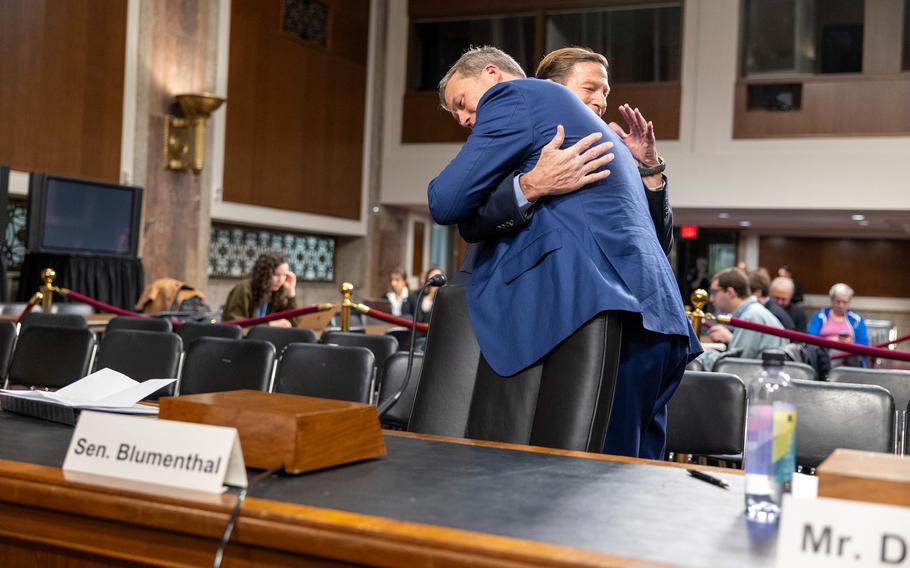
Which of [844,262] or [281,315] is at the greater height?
[844,262]

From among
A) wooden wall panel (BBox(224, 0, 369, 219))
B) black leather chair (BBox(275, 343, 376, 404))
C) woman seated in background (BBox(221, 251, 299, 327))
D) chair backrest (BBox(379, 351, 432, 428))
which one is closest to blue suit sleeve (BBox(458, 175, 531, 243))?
chair backrest (BBox(379, 351, 432, 428))

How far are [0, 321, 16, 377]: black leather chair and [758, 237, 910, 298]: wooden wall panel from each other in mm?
13032

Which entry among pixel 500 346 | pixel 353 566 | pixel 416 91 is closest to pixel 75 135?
pixel 416 91

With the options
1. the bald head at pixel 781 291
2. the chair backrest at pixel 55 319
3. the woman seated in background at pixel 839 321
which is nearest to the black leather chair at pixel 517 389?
the chair backrest at pixel 55 319

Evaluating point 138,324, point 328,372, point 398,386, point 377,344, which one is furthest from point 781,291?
point 398,386

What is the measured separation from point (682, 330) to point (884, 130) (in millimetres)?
11158

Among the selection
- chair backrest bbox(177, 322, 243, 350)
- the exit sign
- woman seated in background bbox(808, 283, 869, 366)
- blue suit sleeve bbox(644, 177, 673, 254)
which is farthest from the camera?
the exit sign

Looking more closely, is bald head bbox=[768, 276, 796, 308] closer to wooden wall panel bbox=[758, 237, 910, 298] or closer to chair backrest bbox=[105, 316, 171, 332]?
chair backrest bbox=[105, 316, 171, 332]

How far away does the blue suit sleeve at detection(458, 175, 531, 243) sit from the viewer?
1965 mm

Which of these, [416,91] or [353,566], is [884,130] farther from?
[353,566]

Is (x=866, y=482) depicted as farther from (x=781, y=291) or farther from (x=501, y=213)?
(x=781, y=291)

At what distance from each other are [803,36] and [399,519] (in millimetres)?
12939

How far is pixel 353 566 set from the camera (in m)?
1.11

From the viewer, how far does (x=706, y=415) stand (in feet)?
10.7
